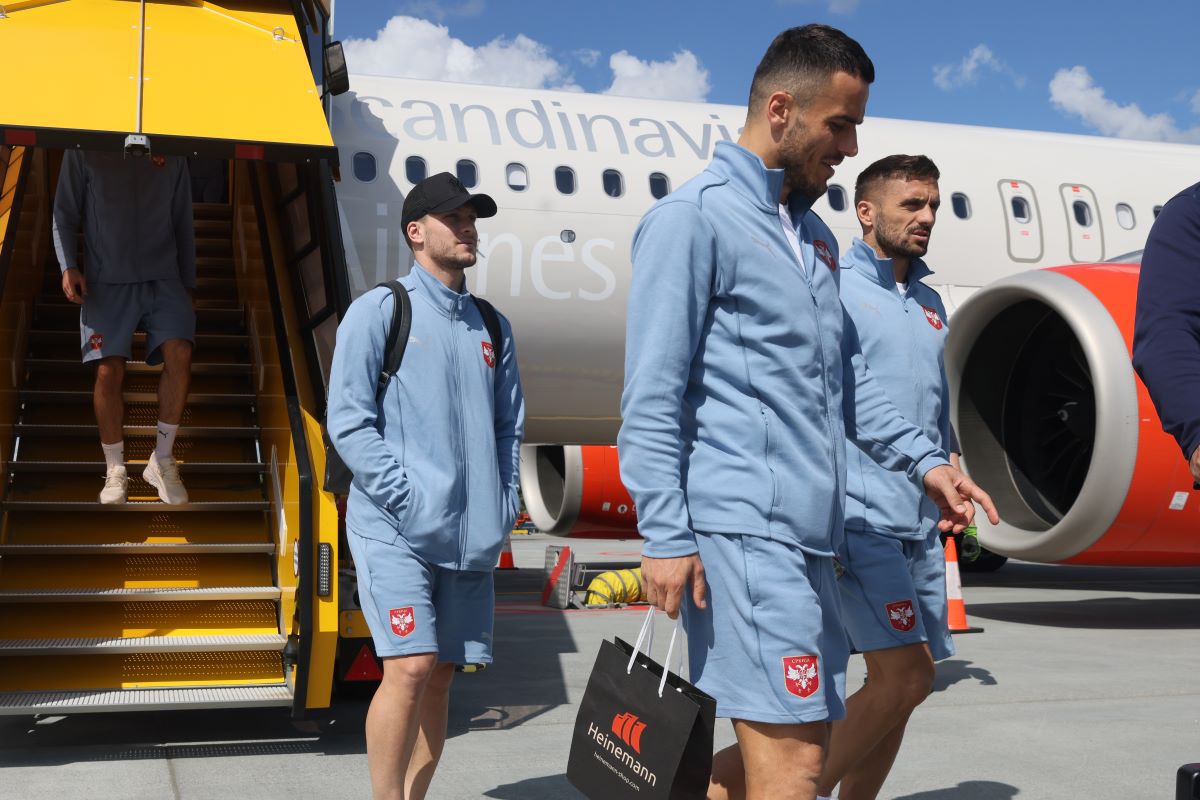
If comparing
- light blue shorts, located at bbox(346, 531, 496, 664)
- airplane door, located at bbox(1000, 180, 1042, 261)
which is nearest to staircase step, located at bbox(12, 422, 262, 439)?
light blue shorts, located at bbox(346, 531, 496, 664)

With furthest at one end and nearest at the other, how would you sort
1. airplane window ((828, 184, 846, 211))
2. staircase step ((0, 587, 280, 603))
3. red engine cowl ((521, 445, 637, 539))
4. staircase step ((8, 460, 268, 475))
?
red engine cowl ((521, 445, 637, 539)) → airplane window ((828, 184, 846, 211)) → staircase step ((8, 460, 268, 475)) → staircase step ((0, 587, 280, 603))

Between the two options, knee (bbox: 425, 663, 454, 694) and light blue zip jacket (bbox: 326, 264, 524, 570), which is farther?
knee (bbox: 425, 663, 454, 694)

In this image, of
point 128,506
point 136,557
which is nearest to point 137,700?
point 136,557

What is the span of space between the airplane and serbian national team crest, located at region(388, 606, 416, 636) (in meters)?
4.56

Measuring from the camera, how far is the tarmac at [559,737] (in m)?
3.98

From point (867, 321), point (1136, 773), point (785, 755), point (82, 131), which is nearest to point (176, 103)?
point (82, 131)

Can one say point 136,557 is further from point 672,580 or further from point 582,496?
point 582,496

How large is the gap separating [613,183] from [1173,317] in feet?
22.9

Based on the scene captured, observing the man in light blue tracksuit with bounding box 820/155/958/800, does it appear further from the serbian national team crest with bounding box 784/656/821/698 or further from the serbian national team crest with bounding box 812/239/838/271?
the serbian national team crest with bounding box 784/656/821/698

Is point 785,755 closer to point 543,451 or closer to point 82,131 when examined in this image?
point 82,131

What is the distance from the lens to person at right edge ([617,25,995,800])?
2.29 meters

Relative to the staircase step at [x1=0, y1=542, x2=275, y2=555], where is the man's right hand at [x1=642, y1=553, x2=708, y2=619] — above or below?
above

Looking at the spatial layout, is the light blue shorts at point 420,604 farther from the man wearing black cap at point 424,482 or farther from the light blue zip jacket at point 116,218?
the light blue zip jacket at point 116,218

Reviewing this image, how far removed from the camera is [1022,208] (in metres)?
9.91
